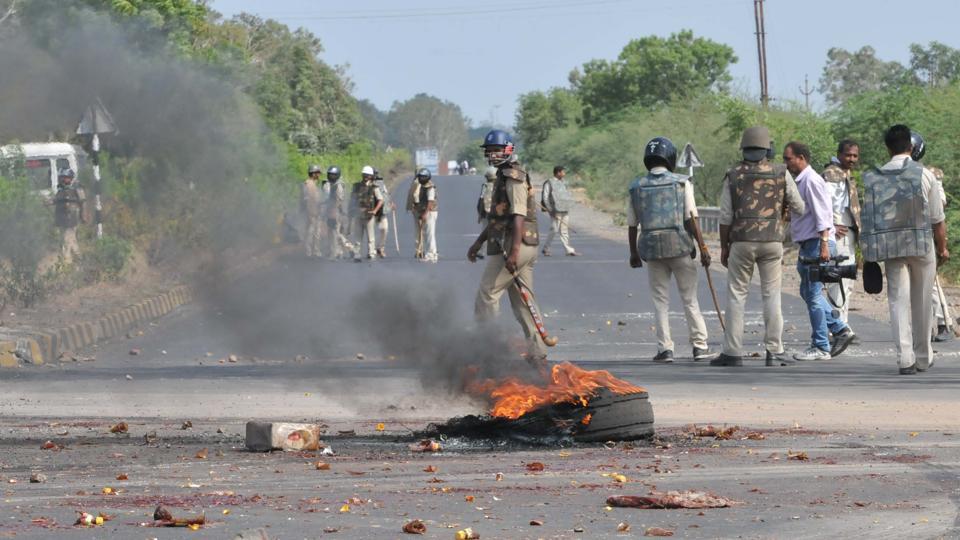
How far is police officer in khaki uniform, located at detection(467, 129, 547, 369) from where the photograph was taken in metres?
12.1

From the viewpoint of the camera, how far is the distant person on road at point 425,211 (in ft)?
95.8

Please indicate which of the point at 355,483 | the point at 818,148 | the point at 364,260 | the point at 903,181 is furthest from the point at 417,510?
the point at 818,148

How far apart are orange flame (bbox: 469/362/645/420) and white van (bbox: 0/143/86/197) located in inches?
313

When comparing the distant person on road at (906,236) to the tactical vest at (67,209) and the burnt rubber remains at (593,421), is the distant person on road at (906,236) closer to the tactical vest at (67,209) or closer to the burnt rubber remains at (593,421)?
the burnt rubber remains at (593,421)

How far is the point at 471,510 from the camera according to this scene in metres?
6.78

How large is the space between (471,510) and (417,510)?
226mm

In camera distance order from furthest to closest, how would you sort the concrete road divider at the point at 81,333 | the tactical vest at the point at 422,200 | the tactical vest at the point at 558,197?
the tactical vest at the point at 558,197
the tactical vest at the point at 422,200
the concrete road divider at the point at 81,333

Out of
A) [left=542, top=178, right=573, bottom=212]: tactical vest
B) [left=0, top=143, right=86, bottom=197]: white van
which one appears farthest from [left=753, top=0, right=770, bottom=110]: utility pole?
[left=0, top=143, right=86, bottom=197]: white van

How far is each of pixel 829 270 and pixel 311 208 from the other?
12.2 metres

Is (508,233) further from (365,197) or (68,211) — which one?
(365,197)

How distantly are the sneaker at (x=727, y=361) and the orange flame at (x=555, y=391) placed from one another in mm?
4195

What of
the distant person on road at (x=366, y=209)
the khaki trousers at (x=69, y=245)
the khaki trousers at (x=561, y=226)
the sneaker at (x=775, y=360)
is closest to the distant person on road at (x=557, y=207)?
the khaki trousers at (x=561, y=226)

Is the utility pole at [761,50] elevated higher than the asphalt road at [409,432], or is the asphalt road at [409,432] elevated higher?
the utility pole at [761,50]

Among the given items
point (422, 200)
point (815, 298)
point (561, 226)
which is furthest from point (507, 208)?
point (561, 226)
